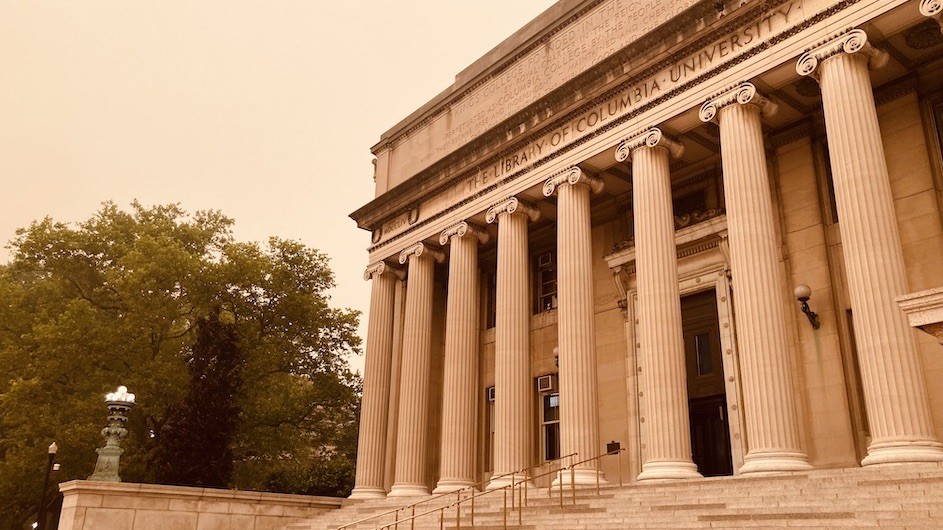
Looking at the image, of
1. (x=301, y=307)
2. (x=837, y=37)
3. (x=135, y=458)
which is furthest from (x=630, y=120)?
(x=135, y=458)

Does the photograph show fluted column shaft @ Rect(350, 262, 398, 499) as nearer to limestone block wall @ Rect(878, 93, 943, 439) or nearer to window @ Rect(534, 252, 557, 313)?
window @ Rect(534, 252, 557, 313)

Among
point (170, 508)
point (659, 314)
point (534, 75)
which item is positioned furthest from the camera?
point (534, 75)

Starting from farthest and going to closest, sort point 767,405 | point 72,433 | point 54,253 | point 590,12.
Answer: point 54,253, point 72,433, point 590,12, point 767,405

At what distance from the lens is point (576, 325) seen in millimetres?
17891

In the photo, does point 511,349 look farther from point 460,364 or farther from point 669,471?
point 669,471

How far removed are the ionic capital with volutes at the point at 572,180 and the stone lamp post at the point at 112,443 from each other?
38.4ft

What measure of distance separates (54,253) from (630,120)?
23929 mm

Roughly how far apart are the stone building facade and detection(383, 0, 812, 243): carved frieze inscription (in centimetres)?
5

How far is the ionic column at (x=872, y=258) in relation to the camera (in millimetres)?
11844

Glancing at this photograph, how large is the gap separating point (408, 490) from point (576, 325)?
7.21 m

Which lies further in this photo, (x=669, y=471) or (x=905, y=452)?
(x=669, y=471)

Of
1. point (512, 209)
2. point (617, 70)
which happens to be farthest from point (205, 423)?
point (617, 70)

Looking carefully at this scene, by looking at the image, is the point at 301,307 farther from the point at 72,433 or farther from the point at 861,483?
the point at 861,483

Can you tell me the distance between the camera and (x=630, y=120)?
18.0 metres
